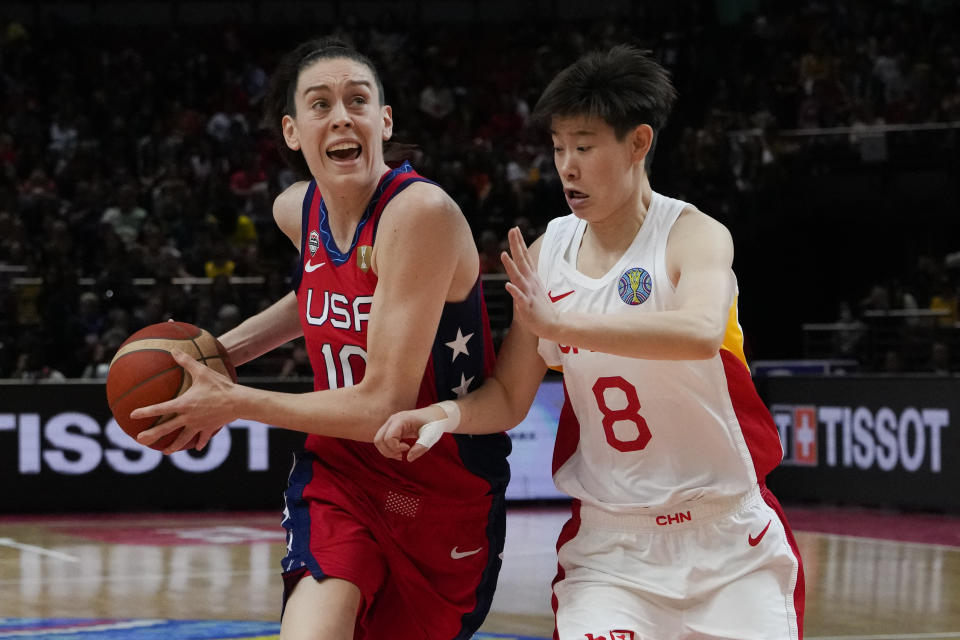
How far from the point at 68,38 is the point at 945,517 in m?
13.0

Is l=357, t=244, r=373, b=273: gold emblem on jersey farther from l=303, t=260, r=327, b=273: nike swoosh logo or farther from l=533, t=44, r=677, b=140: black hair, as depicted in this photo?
l=533, t=44, r=677, b=140: black hair

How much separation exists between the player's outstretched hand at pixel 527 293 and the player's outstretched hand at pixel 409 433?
35 centimetres

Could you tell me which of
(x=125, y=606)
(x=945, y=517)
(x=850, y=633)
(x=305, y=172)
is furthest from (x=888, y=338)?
(x=305, y=172)

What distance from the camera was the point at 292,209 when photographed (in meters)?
4.17

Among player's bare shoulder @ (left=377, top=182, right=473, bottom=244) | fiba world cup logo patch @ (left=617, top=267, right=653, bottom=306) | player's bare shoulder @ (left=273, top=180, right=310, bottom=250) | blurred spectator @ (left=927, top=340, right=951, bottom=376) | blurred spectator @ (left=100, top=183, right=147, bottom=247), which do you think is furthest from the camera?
blurred spectator @ (left=100, top=183, right=147, bottom=247)

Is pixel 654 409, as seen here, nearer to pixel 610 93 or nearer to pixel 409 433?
pixel 409 433

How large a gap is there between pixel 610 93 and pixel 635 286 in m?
0.48

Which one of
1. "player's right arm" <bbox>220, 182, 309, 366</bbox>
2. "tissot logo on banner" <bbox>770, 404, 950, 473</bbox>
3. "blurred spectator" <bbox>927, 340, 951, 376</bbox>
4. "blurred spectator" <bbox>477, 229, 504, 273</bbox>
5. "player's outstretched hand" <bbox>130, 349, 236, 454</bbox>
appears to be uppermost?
"player's right arm" <bbox>220, 182, 309, 366</bbox>

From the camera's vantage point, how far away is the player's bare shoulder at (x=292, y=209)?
415 centimetres

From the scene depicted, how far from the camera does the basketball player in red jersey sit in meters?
3.48

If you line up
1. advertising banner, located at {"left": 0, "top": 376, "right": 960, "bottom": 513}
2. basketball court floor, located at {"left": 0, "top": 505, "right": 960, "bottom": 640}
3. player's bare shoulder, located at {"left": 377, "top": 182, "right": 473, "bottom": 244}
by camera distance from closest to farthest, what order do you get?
1. player's bare shoulder, located at {"left": 377, "top": 182, "right": 473, "bottom": 244}
2. basketball court floor, located at {"left": 0, "top": 505, "right": 960, "bottom": 640}
3. advertising banner, located at {"left": 0, "top": 376, "right": 960, "bottom": 513}

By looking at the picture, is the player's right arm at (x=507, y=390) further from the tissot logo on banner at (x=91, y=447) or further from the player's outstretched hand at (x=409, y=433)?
the tissot logo on banner at (x=91, y=447)

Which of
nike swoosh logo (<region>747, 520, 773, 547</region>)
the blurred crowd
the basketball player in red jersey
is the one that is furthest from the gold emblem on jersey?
the blurred crowd

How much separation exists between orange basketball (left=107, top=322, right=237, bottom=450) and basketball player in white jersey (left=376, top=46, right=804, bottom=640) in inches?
21.2
